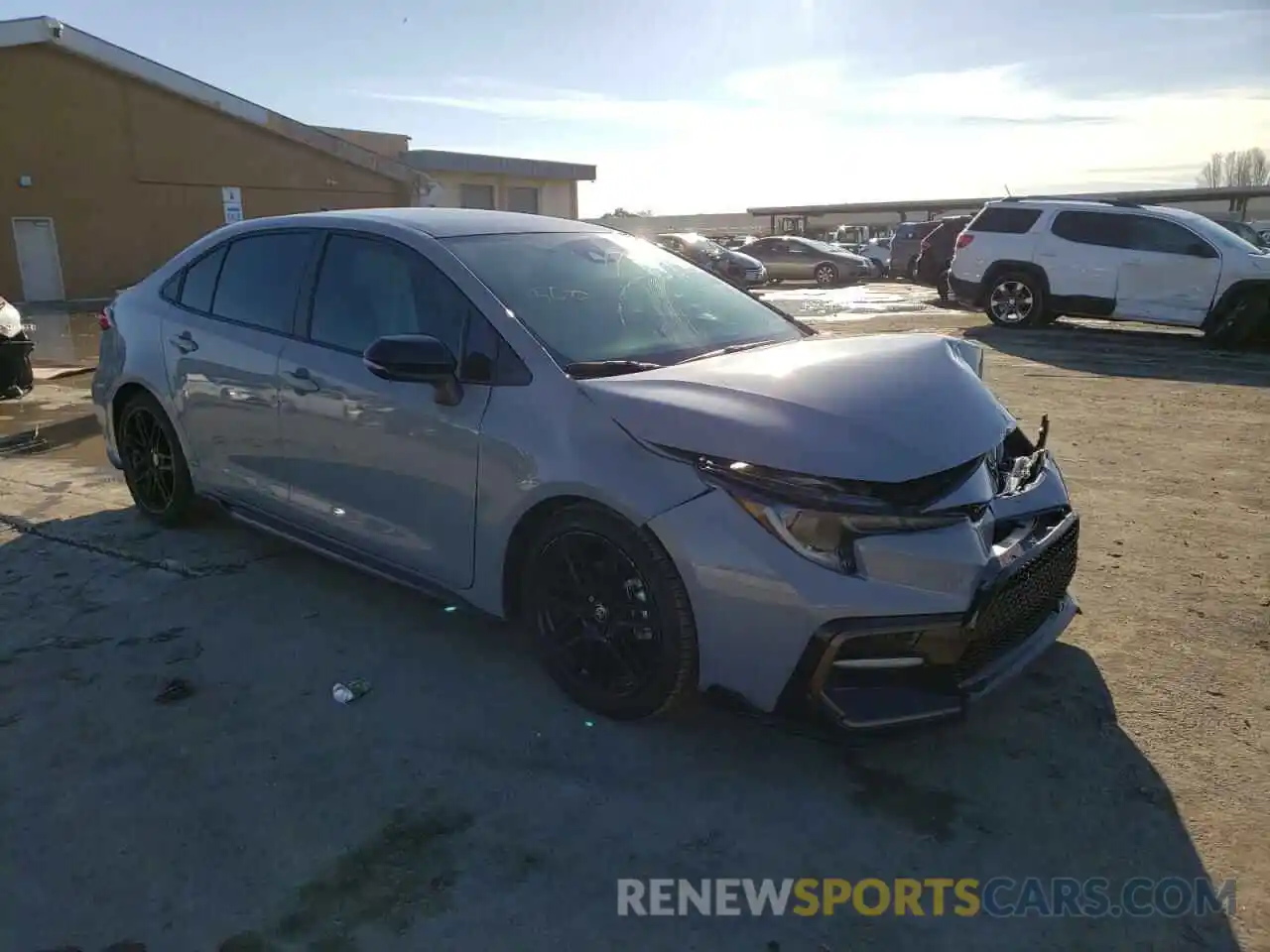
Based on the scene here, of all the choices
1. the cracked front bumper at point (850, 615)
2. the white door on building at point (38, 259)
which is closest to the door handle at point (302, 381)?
the cracked front bumper at point (850, 615)

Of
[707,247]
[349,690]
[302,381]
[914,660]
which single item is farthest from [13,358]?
[707,247]

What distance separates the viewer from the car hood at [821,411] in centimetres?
258

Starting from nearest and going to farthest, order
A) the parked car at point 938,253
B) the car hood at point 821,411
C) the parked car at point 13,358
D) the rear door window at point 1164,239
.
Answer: the car hood at point 821,411 < the parked car at point 13,358 < the rear door window at point 1164,239 < the parked car at point 938,253

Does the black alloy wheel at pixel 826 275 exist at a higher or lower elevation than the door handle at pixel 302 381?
lower

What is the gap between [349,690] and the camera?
3227 mm

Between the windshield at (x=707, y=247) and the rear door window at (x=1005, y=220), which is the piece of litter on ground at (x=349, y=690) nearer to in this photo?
the rear door window at (x=1005, y=220)

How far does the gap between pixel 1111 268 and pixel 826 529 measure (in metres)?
11.7

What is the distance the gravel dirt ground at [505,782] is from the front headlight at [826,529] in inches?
20.6

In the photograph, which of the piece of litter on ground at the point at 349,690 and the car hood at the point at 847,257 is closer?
the piece of litter on ground at the point at 349,690

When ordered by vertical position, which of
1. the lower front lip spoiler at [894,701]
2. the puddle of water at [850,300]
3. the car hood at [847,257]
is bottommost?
the puddle of water at [850,300]

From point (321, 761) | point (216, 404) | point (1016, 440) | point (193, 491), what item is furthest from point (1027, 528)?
point (193, 491)

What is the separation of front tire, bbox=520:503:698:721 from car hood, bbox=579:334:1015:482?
342mm

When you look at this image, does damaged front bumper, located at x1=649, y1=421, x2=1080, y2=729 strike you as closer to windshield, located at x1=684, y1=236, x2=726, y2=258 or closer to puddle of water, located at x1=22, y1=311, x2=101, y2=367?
puddle of water, located at x1=22, y1=311, x2=101, y2=367

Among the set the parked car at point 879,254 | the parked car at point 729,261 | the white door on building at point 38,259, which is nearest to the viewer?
the white door on building at point 38,259
